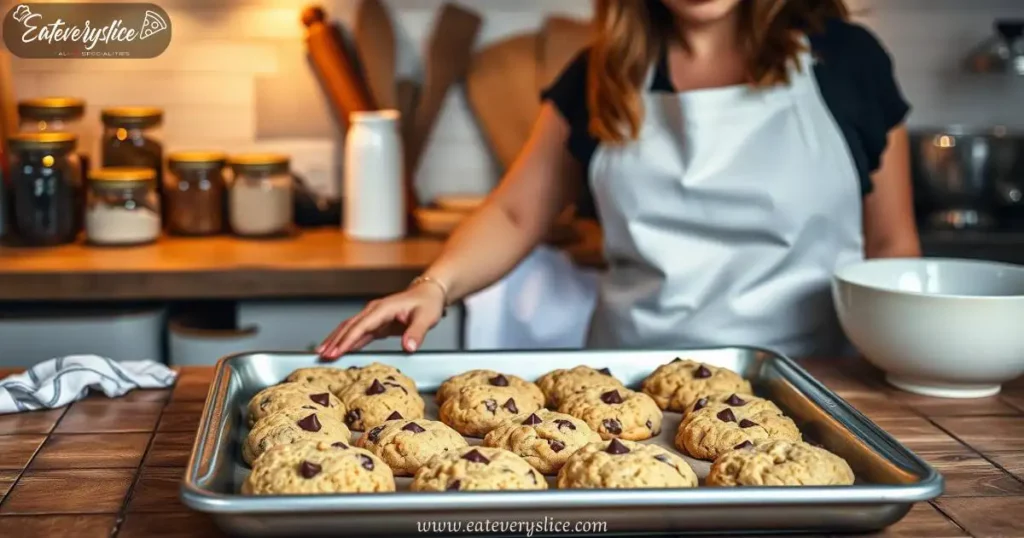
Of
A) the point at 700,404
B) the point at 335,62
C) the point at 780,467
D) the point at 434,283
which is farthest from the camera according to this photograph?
the point at 335,62

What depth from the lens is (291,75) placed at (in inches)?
104

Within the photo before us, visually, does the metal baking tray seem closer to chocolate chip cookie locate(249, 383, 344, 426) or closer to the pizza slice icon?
chocolate chip cookie locate(249, 383, 344, 426)

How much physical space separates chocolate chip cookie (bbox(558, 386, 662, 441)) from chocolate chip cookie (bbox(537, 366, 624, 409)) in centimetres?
2

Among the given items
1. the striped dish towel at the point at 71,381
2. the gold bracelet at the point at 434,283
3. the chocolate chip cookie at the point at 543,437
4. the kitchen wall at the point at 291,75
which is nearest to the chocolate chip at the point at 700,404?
the chocolate chip cookie at the point at 543,437

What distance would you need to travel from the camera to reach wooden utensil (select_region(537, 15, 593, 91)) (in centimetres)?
262

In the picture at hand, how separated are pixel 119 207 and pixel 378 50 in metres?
0.67

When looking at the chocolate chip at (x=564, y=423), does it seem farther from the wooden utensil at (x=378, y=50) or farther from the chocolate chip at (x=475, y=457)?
the wooden utensil at (x=378, y=50)

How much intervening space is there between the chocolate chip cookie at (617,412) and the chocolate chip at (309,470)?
0.35 meters

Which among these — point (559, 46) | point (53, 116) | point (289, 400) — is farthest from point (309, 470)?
point (559, 46)

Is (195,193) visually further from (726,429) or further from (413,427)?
(726,429)

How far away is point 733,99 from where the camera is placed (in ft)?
6.02

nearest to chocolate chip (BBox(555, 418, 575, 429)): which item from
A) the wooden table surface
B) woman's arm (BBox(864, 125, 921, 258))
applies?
the wooden table surface

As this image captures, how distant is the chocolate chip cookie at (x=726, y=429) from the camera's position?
44.0 inches

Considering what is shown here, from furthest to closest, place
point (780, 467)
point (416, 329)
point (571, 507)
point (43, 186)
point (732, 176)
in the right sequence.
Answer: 1. point (43, 186)
2. point (732, 176)
3. point (416, 329)
4. point (780, 467)
5. point (571, 507)
